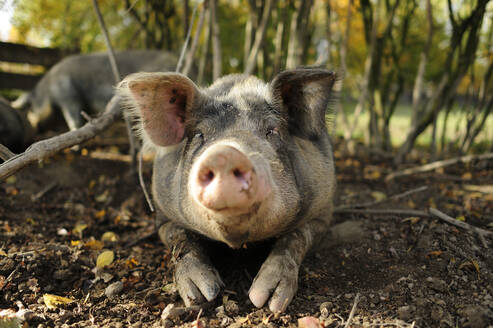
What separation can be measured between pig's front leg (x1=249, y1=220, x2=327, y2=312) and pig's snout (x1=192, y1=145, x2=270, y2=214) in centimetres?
66

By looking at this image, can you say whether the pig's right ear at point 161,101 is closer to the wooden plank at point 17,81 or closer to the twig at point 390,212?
the twig at point 390,212

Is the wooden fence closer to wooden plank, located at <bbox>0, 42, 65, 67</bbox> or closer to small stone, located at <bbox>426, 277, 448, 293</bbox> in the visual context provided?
wooden plank, located at <bbox>0, 42, 65, 67</bbox>

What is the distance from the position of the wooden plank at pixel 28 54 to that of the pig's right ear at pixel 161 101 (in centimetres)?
713

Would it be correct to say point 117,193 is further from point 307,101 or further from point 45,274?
point 307,101

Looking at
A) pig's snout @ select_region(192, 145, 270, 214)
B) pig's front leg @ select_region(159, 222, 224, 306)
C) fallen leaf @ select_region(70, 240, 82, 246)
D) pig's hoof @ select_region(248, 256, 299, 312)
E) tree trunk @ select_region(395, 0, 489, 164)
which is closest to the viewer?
pig's snout @ select_region(192, 145, 270, 214)

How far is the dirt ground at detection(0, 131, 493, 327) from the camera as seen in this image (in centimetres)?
217

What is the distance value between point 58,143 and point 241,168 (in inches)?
63.2

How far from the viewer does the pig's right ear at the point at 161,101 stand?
250 centimetres

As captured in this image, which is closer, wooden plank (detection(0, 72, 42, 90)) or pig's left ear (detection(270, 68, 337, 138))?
pig's left ear (detection(270, 68, 337, 138))

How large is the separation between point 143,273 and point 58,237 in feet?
3.33

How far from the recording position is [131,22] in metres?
8.16

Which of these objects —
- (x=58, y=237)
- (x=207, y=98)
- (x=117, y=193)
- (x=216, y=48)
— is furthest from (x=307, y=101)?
(x=117, y=193)

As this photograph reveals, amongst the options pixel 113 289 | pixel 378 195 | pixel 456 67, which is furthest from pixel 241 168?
pixel 456 67

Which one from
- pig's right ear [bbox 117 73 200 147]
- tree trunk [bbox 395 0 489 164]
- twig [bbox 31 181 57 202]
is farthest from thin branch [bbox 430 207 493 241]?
twig [bbox 31 181 57 202]
